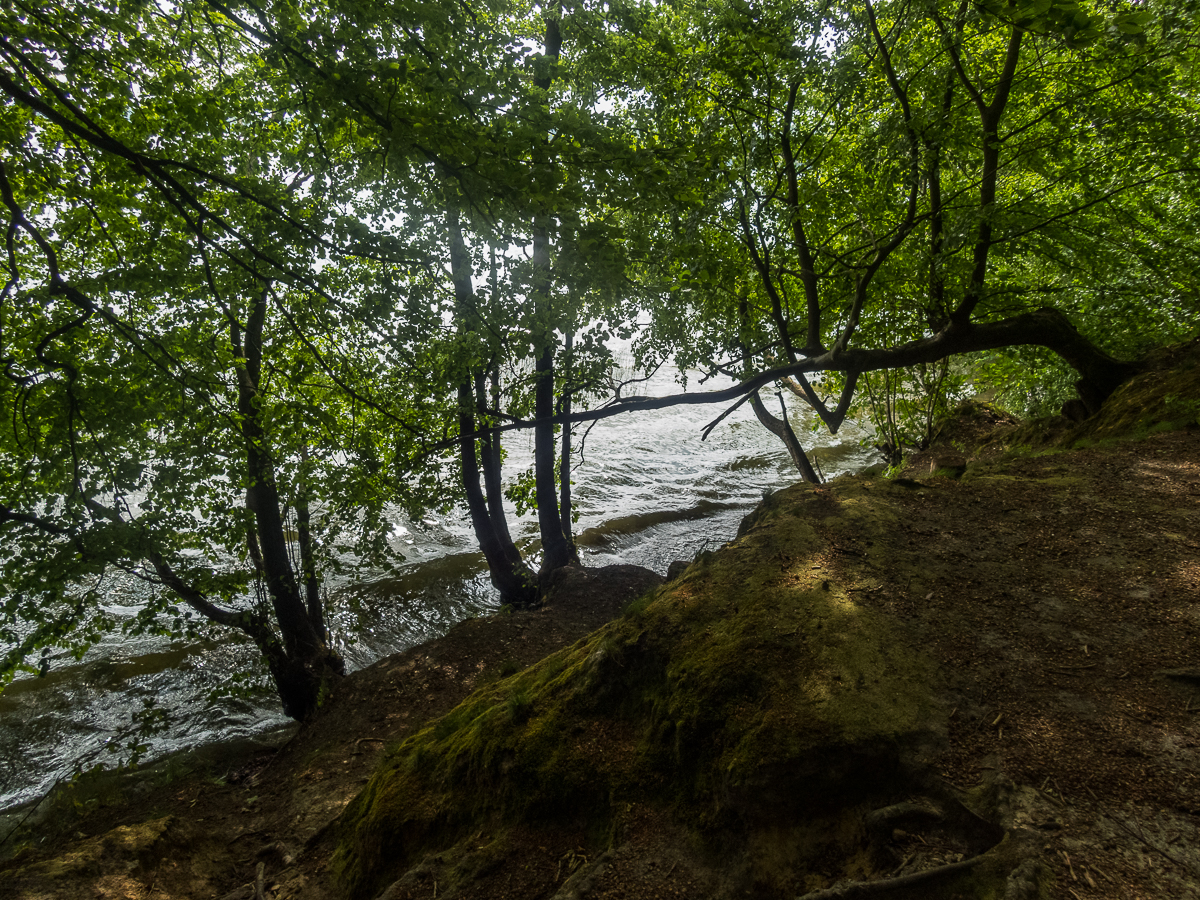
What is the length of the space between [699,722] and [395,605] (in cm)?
1038

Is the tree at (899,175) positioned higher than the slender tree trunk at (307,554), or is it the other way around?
the tree at (899,175)

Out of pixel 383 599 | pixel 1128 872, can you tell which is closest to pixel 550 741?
pixel 1128 872

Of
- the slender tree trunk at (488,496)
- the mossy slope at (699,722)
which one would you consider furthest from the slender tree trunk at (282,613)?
the mossy slope at (699,722)

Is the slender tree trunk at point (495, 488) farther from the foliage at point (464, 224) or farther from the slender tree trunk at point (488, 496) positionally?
the foliage at point (464, 224)

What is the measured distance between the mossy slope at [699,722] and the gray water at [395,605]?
167 inches

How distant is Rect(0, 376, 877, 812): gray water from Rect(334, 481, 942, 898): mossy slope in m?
4.23

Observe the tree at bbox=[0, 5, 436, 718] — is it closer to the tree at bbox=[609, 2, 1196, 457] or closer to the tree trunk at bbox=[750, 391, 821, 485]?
the tree at bbox=[609, 2, 1196, 457]

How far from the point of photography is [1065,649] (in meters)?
3.14

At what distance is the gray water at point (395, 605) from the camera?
8.40 m

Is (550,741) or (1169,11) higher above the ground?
(1169,11)

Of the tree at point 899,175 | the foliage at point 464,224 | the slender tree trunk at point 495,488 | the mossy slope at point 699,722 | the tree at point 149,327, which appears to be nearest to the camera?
the mossy slope at point 699,722

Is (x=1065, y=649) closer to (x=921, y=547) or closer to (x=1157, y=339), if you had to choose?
→ (x=921, y=547)

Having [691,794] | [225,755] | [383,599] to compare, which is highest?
[691,794]

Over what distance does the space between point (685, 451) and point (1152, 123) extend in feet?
52.0
